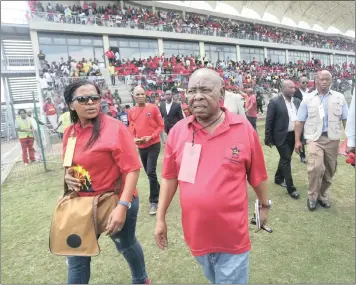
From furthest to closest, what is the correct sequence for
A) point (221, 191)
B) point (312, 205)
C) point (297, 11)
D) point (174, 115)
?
point (297, 11) < point (174, 115) < point (312, 205) < point (221, 191)

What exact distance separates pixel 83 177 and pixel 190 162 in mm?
877

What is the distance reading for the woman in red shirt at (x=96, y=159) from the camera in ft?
6.55

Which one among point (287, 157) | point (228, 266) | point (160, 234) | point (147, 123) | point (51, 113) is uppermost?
point (147, 123)

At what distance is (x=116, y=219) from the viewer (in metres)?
1.95

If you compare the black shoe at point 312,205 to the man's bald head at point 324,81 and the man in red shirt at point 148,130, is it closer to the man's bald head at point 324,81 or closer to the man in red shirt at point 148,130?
the man's bald head at point 324,81

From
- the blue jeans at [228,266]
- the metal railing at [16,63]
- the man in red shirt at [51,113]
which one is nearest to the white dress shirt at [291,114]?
the blue jeans at [228,266]

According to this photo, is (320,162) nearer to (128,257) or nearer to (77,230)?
(128,257)

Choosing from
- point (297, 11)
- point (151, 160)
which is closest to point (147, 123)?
point (151, 160)

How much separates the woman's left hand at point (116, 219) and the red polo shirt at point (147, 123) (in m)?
2.17

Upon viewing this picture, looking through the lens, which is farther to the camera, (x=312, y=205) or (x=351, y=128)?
(x=312, y=205)

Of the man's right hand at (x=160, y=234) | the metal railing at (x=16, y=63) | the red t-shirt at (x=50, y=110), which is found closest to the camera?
the man's right hand at (x=160, y=234)

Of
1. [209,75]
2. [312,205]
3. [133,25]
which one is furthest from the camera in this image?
A: [133,25]

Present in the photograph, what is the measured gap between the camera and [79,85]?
2.10 metres

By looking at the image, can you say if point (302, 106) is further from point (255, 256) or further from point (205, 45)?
point (205, 45)
